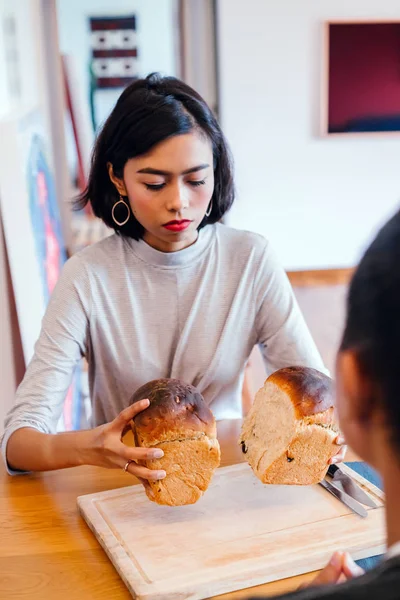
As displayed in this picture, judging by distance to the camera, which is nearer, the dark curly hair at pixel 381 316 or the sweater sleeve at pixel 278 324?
the dark curly hair at pixel 381 316

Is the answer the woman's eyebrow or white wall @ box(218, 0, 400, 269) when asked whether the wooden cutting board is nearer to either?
the woman's eyebrow

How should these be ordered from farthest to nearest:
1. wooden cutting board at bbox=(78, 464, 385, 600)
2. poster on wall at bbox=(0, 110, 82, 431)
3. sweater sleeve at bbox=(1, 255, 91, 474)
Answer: poster on wall at bbox=(0, 110, 82, 431), sweater sleeve at bbox=(1, 255, 91, 474), wooden cutting board at bbox=(78, 464, 385, 600)

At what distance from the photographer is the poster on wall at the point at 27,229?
2.01 metres

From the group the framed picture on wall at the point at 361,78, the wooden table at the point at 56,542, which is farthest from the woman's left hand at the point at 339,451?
the framed picture on wall at the point at 361,78

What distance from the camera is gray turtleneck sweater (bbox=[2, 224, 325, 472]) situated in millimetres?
1568

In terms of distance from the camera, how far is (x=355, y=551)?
3.30 ft

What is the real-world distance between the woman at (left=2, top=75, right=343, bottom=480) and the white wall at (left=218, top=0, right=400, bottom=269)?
2.72 metres

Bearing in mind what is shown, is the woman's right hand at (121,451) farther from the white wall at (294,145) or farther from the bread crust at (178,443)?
the white wall at (294,145)

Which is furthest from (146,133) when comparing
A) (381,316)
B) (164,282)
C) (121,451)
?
(381,316)

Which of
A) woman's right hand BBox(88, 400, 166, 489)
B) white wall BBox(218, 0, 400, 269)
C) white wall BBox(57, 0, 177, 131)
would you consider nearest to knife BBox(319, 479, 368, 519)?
woman's right hand BBox(88, 400, 166, 489)

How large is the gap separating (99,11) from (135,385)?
543cm

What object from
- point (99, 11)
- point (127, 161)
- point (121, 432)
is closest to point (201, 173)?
point (127, 161)

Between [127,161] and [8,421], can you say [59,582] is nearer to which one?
[8,421]

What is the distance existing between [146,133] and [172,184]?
113 millimetres
